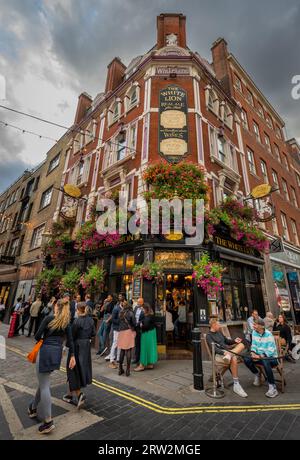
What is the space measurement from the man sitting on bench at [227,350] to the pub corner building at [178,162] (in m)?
2.70

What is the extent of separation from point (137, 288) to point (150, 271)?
101cm

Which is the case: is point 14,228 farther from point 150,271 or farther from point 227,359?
point 227,359

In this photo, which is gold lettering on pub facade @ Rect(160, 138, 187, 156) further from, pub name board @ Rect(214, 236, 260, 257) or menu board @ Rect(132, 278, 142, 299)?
menu board @ Rect(132, 278, 142, 299)

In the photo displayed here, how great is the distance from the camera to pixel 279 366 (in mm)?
5234

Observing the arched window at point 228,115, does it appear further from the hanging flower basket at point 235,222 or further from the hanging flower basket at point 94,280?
the hanging flower basket at point 94,280

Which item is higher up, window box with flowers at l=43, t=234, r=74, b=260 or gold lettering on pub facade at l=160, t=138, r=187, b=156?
gold lettering on pub facade at l=160, t=138, r=187, b=156

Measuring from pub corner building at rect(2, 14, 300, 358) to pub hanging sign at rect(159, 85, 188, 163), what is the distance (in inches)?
2.0

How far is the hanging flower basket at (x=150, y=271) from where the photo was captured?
26.6 ft

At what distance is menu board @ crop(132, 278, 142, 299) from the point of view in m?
8.41

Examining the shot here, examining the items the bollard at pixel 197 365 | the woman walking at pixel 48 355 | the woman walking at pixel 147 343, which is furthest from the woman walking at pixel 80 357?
the woman walking at pixel 147 343

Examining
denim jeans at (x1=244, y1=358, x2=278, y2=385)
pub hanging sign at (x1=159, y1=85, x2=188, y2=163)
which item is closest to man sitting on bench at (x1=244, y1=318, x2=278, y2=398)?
denim jeans at (x1=244, y1=358, x2=278, y2=385)

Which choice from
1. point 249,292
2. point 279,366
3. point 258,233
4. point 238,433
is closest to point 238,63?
point 258,233

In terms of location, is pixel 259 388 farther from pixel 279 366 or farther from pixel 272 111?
pixel 272 111

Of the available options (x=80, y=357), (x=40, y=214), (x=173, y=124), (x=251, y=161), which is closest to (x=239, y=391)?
(x=80, y=357)
